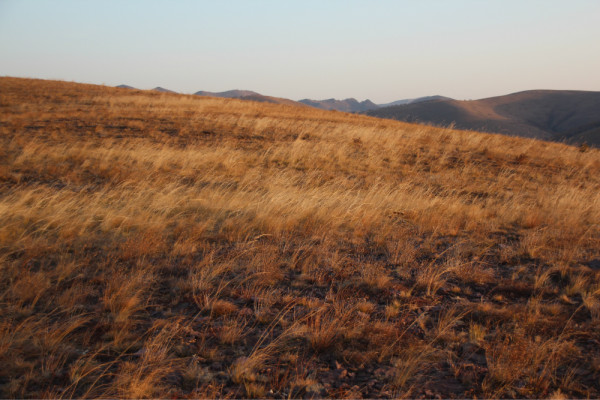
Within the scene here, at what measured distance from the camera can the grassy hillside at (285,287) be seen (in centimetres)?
217

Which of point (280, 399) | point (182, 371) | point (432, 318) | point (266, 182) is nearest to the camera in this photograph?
point (280, 399)

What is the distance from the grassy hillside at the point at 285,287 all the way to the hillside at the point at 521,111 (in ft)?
187

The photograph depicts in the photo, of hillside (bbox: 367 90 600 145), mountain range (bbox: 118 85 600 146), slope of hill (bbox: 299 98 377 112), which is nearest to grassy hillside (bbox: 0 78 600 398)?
mountain range (bbox: 118 85 600 146)

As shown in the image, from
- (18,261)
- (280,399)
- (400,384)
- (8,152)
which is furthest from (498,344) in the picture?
(8,152)

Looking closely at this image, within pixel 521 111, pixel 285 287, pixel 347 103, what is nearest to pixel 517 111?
pixel 521 111

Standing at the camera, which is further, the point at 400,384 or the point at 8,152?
the point at 8,152

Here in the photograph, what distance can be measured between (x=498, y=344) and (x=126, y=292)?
2998 millimetres

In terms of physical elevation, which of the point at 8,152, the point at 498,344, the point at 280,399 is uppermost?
the point at 8,152

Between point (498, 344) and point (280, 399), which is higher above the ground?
point (498, 344)

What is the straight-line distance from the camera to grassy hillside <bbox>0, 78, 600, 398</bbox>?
7.11 feet

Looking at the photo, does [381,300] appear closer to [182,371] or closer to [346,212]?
[182,371]

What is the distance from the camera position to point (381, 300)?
10.3 feet

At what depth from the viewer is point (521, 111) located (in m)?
78.4

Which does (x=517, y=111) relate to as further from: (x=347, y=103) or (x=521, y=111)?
(x=347, y=103)
